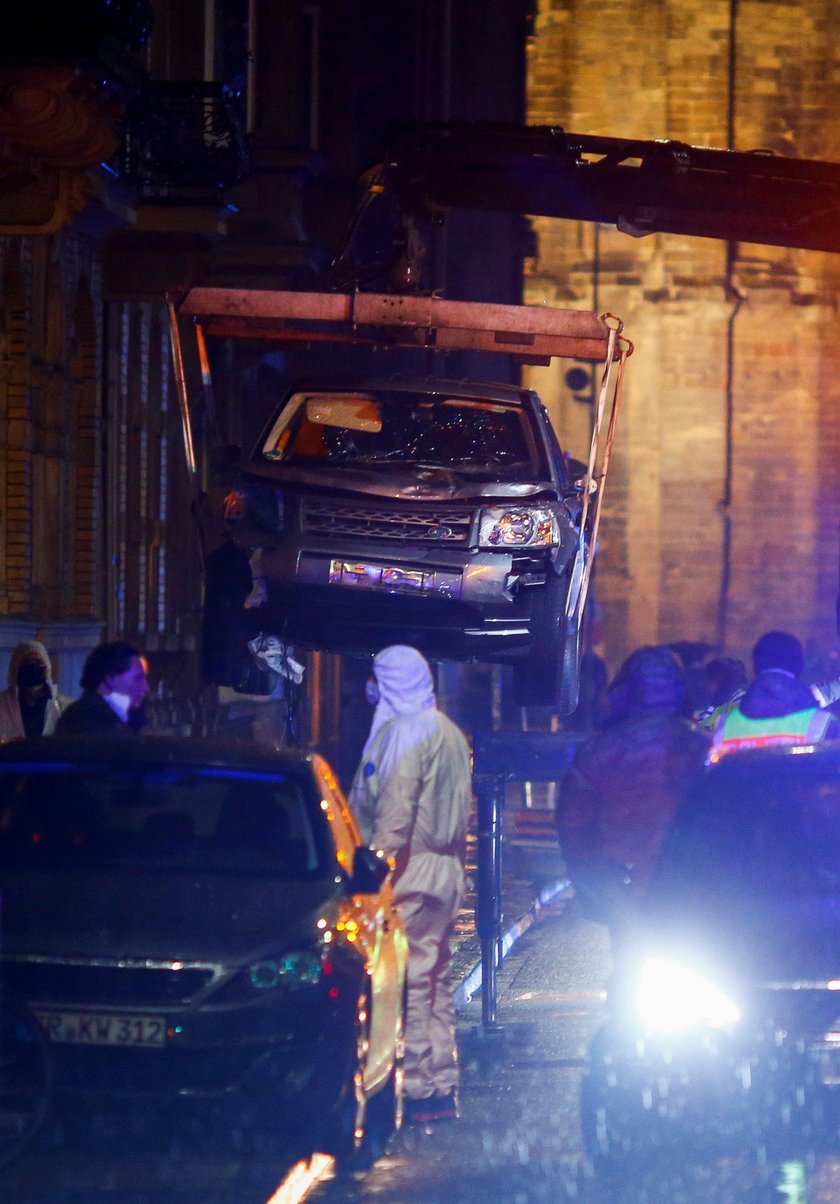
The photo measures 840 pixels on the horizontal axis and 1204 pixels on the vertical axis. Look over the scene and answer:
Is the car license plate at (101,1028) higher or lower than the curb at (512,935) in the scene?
higher

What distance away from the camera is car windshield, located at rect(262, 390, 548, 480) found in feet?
45.1

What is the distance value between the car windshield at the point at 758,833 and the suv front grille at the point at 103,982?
179 centimetres

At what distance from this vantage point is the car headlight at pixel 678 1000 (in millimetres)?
7719

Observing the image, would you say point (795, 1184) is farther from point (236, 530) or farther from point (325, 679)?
point (325, 679)

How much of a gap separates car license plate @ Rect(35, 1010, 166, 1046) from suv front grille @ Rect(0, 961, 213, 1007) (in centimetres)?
5

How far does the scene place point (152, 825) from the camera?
26.8 feet

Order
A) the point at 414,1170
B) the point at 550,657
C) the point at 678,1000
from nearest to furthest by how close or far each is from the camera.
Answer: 1. the point at 414,1170
2. the point at 678,1000
3. the point at 550,657

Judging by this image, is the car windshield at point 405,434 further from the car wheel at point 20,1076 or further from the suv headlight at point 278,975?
the car wheel at point 20,1076

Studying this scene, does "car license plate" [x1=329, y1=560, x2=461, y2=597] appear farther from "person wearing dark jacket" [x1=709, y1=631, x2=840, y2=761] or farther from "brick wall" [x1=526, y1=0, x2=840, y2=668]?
"brick wall" [x1=526, y1=0, x2=840, y2=668]

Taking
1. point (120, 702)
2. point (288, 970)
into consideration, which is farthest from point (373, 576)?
point (288, 970)

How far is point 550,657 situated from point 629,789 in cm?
491

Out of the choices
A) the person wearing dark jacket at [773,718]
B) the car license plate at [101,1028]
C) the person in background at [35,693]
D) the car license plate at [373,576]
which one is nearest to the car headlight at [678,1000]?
the person wearing dark jacket at [773,718]

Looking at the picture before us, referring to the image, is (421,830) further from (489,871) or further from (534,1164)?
(489,871)

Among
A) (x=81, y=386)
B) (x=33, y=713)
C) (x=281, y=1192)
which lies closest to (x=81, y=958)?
(x=281, y=1192)
